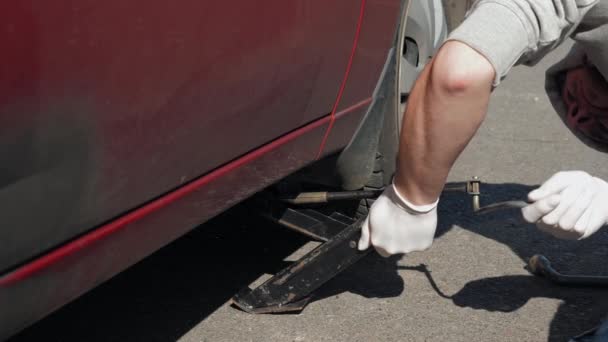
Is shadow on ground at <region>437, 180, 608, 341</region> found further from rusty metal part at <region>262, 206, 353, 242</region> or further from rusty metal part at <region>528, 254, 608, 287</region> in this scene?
rusty metal part at <region>262, 206, 353, 242</region>

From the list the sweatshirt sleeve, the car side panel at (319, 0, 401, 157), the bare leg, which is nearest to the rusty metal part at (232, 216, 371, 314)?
the car side panel at (319, 0, 401, 157)

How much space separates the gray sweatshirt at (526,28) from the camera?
72.5 inches

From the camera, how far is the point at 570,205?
2088 mm

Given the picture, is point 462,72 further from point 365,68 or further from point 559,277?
point 559,277

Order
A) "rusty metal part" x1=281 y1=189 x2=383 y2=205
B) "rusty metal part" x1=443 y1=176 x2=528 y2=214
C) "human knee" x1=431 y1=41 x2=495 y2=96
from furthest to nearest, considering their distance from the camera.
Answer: "rusty metal part" x1=281 y1=189 x2=383 y2=205, "rusty metal part" x1=443 y1=176 x2=528 y2=214, "human knee" x1=431 y1=41 x2=495 y2=96

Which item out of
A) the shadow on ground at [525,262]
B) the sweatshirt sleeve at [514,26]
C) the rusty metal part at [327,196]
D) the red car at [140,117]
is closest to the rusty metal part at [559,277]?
the shadow on ground at [525,262]

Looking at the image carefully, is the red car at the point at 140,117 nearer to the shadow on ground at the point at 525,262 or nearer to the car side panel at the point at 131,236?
the car side panel at the point at 131,236

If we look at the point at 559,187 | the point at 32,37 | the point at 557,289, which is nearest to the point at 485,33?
the point at 559,187

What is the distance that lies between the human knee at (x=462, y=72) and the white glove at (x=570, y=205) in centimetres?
39

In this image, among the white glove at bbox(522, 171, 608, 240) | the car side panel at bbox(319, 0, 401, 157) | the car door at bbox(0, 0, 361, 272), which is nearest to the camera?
the car door at bbox(0, 0, 361, 272)

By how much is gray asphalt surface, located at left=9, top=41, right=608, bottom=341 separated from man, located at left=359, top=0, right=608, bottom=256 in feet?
1.62

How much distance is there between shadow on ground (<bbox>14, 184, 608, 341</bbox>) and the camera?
263cm

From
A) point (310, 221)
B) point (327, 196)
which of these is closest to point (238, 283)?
point (310, 221)

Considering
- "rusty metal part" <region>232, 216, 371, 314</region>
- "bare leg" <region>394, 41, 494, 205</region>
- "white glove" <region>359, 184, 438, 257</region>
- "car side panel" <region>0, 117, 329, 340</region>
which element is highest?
"bare leg" <region>394, 41, 494, 205</region>
